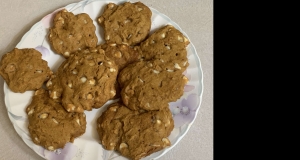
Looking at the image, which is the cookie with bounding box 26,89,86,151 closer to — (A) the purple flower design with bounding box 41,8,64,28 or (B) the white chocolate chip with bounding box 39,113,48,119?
(B) the white chocolate chip with bounding box 39,113,48,119

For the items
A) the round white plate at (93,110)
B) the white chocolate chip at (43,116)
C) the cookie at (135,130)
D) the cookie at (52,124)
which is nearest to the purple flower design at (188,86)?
the round white plate at (93,110)

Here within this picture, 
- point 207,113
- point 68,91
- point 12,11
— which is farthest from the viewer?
point 12,11

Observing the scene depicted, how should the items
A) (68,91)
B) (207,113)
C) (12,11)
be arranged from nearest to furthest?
(68,91), (207,113), (12,11)

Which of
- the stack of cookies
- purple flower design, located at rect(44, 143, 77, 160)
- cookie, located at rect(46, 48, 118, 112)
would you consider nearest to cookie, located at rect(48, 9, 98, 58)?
the stack of cookies

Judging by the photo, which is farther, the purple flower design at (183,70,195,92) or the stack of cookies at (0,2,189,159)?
the purple flower design at (183,70,195,92)
